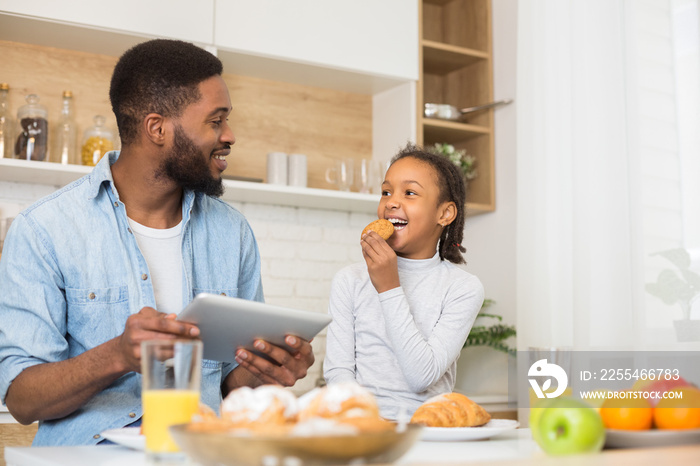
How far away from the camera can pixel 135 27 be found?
2.73m

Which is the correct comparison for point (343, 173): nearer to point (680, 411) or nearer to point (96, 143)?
point (96, 143)

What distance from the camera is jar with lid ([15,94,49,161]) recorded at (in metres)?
2.62

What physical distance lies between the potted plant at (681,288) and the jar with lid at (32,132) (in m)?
2.19

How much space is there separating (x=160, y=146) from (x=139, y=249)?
0.28 meters

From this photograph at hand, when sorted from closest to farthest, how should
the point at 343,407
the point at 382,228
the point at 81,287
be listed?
the point at 343,407 → the point at 81,287 → the point at 382,228

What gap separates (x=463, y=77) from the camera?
12.3ft

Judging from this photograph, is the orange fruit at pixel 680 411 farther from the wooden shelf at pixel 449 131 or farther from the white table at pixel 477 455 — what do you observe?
the wooden shelf at pixel 449 131

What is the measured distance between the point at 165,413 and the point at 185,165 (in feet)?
Result: 3.23

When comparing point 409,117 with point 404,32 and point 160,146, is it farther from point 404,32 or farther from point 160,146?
point 160,146

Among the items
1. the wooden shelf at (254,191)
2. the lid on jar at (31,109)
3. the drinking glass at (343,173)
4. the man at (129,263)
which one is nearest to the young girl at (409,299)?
the man at (129,263)

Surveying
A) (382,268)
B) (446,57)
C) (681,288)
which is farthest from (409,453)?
(446,57)

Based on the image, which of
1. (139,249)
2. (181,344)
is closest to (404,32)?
(139,249)

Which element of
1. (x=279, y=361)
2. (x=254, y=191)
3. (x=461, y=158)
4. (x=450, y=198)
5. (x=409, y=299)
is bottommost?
(x=279, y=361)

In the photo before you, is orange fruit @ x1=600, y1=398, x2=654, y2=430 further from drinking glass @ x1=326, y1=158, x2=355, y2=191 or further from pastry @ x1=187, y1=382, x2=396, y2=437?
drinking glass @ x1=326, y1=158, x2=355, y2=191
